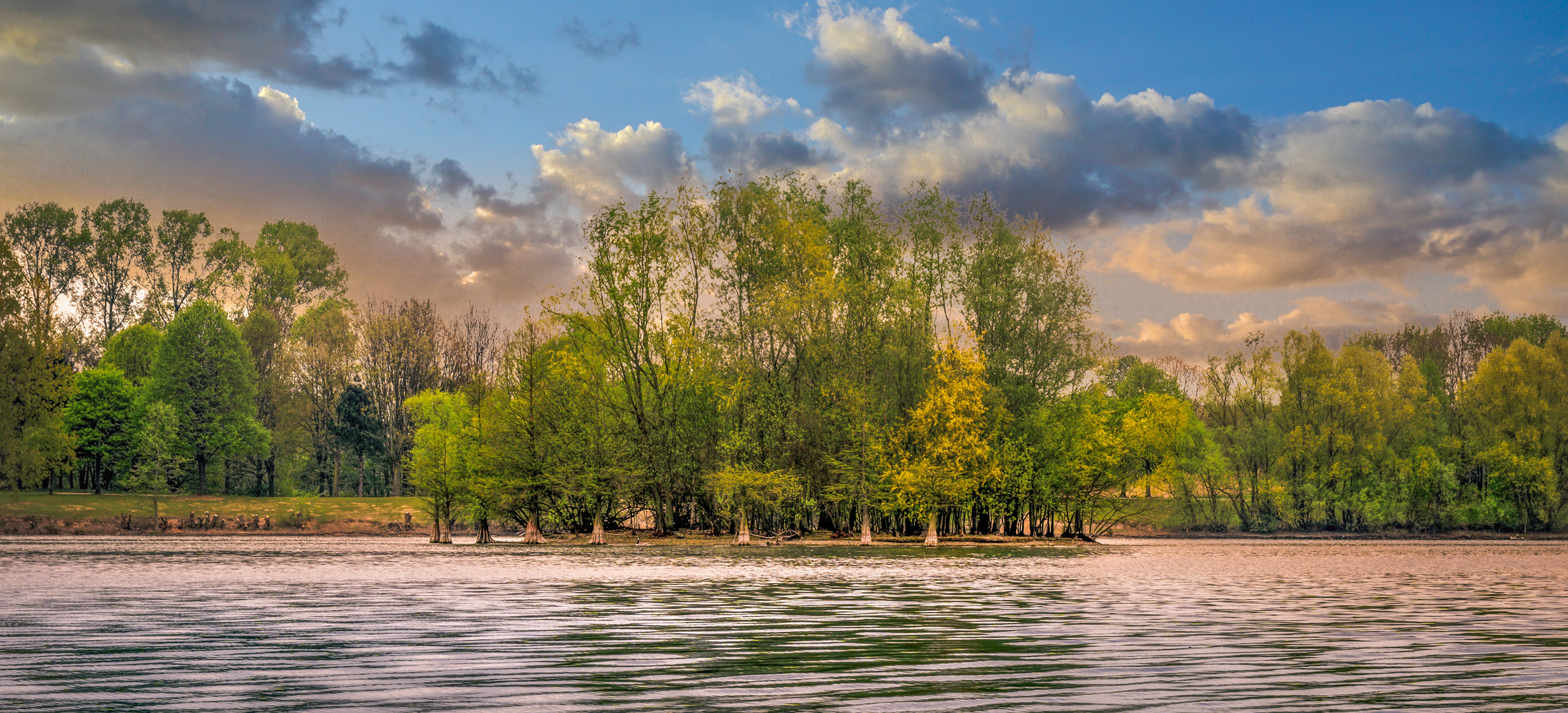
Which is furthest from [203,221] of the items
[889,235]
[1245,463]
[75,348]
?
[1245,463]

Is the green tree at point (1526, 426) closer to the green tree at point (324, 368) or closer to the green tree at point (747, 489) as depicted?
the green tree at point (747, 489)

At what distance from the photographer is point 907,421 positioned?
72.1 m

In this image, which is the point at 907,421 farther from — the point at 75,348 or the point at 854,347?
the point at 75,348

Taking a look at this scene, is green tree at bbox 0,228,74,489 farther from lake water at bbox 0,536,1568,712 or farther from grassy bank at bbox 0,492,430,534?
lake water at bbox 0,536,1568,712

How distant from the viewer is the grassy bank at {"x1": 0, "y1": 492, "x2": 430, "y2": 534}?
80.6 metres

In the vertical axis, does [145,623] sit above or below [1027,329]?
below

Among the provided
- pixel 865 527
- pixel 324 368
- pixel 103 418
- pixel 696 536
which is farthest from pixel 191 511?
pixel 865 527

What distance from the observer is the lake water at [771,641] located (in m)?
10.0

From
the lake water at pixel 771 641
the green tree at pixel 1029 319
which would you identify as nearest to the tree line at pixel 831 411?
the green tree at pixel 1029 319

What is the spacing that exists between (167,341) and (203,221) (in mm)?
24826

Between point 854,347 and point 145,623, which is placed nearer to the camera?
point 145,623

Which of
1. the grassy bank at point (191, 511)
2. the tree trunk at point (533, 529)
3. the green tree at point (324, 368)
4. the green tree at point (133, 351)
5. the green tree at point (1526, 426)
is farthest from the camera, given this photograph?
the green tree at point (324, 368)

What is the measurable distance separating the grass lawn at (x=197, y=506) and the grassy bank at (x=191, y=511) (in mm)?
60

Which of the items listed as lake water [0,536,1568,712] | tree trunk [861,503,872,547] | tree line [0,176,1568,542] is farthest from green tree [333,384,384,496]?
lake water [0,536,1568,712]
